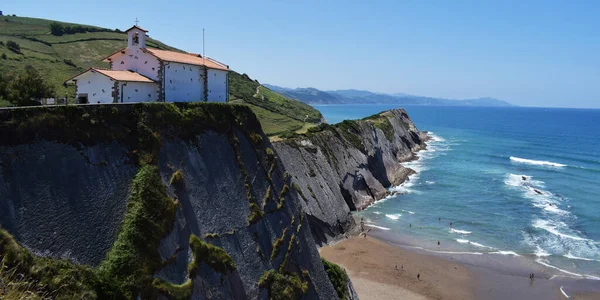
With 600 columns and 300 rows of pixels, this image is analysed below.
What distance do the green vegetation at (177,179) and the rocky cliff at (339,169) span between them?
21.0 m

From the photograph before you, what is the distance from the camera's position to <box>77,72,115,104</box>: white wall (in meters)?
33.2

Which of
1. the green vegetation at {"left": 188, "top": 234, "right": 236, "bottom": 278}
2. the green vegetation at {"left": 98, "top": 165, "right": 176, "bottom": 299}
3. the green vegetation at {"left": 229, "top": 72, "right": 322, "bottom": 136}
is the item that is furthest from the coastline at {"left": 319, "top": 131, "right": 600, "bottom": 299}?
the green vegetation at {"left": 229, "top": 72, "right": 322, "bottom": 136}

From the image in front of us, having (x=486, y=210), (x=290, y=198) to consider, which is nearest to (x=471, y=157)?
(x=486, y=210)

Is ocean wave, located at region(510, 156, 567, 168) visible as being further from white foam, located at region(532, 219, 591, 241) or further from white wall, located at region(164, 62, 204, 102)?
white wall, located at region(164, 62, 204, 102)

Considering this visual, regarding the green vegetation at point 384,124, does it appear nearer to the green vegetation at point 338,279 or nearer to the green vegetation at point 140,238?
the green vegetation at point 338,279

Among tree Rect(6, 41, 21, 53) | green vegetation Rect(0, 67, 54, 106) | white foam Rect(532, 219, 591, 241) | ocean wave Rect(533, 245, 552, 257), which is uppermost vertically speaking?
tree Rect(6, 41, 21, 53)

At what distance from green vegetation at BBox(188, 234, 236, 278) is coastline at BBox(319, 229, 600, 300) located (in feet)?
62.9

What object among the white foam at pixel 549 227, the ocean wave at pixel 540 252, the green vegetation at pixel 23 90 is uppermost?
the green vegetation at pixel 23 90

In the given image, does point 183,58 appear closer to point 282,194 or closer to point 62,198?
point 282,194

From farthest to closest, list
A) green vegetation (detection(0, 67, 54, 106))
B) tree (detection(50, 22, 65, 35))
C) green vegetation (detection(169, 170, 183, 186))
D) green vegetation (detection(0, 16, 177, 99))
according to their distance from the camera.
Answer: tree (detection(50, 22, 65, 35)), green vegetation (detection(0, 16, 177, 99)), green vegetation (detection(0, 67, 54, 106)), green vegetation (detection(169, 170, 183, 186))

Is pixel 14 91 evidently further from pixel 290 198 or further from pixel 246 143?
pixel 290 198

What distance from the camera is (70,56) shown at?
108625mm

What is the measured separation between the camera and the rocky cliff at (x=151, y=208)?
72.9ft

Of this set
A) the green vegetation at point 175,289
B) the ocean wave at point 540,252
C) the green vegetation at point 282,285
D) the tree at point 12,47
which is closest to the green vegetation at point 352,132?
the ocean wave at point 540,252
